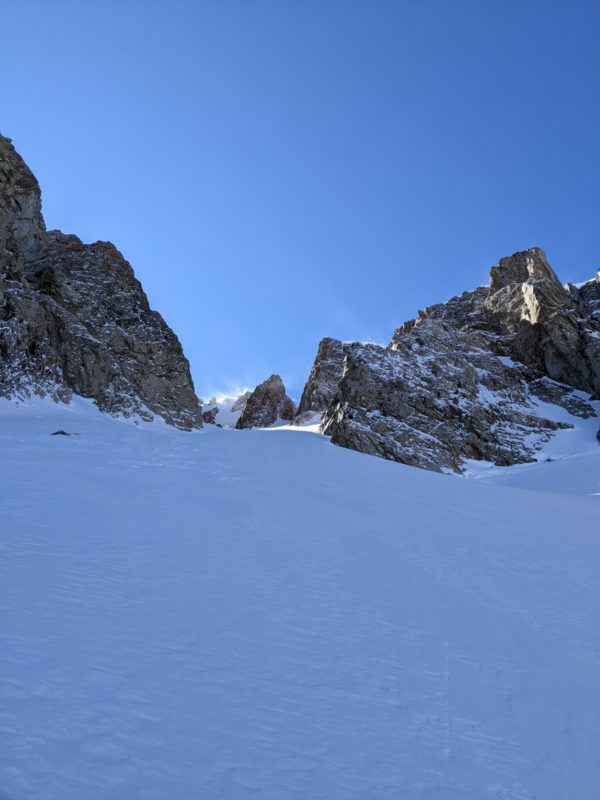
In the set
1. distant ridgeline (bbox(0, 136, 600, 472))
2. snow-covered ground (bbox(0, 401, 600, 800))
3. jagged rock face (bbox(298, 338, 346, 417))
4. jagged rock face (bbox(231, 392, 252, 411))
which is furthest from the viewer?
jagged rock face (bbox(231, 392, 252, 411))

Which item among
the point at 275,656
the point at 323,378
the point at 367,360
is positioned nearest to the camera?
the point at 275,656

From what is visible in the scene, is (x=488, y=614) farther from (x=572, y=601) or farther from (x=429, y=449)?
(x=429, y=449)

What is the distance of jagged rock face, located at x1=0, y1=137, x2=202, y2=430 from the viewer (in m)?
28.7

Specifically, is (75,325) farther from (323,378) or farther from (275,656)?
(323,378)

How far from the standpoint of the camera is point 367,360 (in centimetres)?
4825

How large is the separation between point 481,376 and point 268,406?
4434cm

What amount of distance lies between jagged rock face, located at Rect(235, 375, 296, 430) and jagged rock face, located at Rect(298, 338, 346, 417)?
5.93 meters

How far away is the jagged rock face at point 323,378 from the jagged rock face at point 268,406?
19.4 ft

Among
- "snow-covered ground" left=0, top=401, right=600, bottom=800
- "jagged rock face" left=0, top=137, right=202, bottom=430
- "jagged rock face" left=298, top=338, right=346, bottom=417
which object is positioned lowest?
"snow-covered ground" left=0, top=401, right=600, bottom=800

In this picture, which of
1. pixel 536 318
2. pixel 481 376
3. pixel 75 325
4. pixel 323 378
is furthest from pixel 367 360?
pixel 323 378

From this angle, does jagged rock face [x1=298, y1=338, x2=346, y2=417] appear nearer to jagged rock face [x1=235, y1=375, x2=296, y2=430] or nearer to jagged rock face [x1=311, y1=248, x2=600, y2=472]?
jagged rock face [x1=235, y1=375, x2=296, y2=430]

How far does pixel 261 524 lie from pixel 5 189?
3152cm

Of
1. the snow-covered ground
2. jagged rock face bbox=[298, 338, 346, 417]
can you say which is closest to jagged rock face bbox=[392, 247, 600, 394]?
jagged rock face bbox=[298, 338, 346, 417]

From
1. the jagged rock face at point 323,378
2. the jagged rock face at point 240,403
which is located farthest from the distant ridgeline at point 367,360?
the jagged rock face at point 240,403
